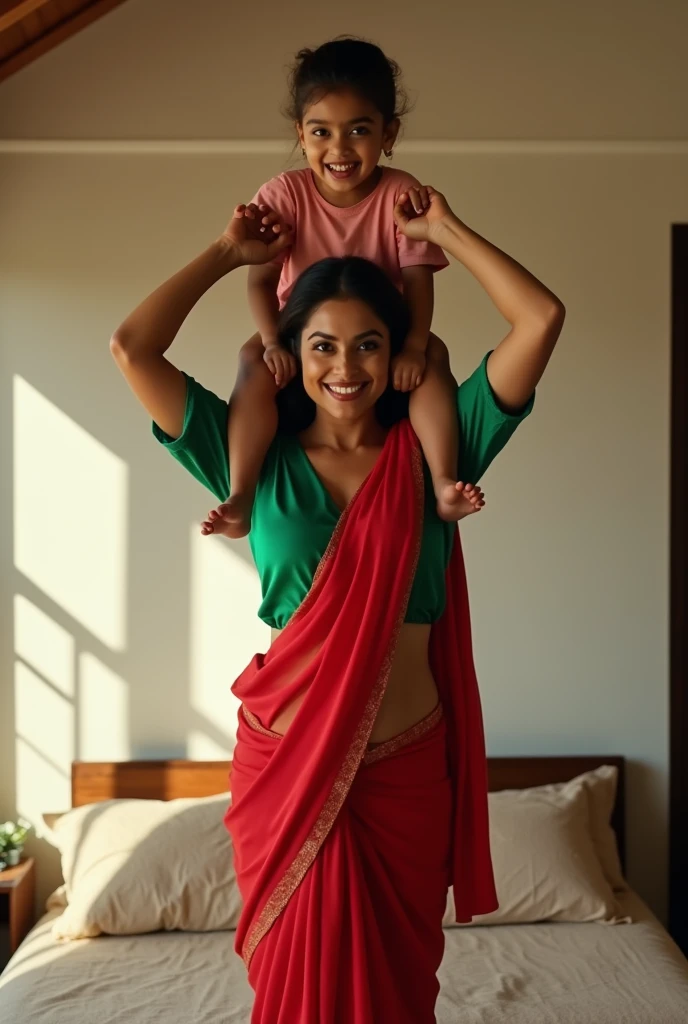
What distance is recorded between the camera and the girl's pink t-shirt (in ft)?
6.13

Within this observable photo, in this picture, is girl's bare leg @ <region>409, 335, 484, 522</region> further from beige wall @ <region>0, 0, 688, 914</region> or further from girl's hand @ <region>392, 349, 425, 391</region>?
beige wall @ <region>0, 0, 688, 914</region>

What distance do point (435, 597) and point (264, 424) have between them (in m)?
0.37

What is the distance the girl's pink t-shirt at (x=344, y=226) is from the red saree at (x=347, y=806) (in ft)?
0.92

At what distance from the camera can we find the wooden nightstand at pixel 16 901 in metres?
3.54

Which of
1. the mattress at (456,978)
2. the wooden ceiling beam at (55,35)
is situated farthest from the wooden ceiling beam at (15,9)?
the mattress at (456,978)

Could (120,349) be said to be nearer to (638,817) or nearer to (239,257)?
(239,257)

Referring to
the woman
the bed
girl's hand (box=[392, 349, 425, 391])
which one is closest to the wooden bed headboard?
the bed

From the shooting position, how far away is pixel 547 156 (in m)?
3.88

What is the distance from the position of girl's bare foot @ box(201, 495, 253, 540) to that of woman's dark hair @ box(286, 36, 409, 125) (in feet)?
1.99

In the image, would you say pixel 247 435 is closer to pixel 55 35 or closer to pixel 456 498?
pixel 456 498

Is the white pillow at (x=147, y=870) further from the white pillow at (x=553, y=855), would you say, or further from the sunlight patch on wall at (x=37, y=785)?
the white pillow at (x=553, y=855)

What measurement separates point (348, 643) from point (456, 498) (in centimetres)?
26

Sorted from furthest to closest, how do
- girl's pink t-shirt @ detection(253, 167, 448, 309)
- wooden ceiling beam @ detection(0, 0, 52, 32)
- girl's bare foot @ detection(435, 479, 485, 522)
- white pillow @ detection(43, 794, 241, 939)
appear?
white pillow @ detection(43, 794, 241, 939)
wooden ceiling beam @ detection(0, 0, 52, 32)
girl's pink t-shirt @ detection(253, 167, 448, 309)
girl's bare foot @ detection(435, 479, 485, 522)

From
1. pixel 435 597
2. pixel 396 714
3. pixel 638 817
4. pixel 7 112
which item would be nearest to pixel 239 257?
pixel 435 597
